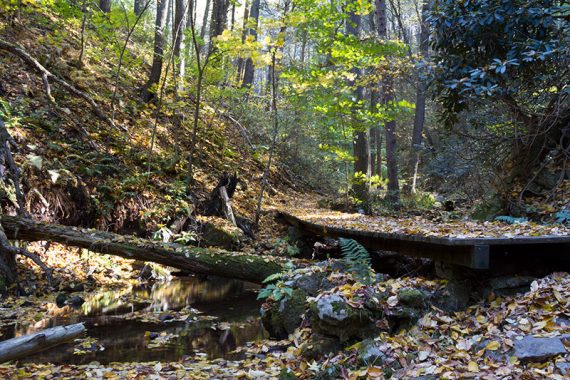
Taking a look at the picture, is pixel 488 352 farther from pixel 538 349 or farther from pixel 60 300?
pixel 60 300

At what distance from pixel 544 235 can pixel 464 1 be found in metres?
5.35

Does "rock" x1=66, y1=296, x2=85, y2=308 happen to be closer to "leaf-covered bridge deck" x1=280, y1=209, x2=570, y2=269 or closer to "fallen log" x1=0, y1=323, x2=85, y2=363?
"fallen log" x1=0, y1=323, x2=85, y2=363

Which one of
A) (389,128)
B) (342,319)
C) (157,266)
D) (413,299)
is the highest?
(389,128)

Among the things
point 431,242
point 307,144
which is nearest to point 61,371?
point 431,242

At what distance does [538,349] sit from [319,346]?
1940mm

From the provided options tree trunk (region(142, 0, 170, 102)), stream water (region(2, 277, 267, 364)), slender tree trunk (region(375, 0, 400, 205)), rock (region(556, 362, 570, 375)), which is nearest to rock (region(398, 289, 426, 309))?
rock (region(556, 362, 570, 375))

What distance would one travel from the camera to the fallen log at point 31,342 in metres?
2.98

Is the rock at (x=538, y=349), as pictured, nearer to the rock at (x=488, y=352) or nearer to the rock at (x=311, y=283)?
the rock at (x=488, y=352)

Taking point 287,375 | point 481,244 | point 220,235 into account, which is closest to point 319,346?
point 287,375

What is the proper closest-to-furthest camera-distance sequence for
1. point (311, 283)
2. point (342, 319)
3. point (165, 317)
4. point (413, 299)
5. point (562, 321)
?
point (562, 321) → point (342, 319) → point (413, 299) → point (311, 283) → point (165, 317)

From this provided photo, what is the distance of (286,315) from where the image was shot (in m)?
5.23

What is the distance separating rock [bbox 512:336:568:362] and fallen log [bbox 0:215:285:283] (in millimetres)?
4367

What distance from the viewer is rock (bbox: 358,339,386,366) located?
3.72 meters

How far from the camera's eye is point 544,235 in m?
4.66
